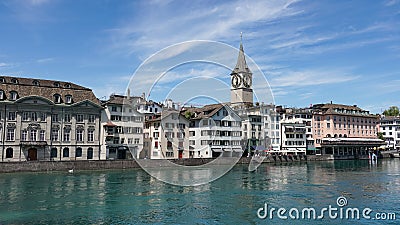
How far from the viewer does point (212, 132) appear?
242ft

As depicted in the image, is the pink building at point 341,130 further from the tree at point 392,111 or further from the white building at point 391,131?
the tree at point 392,111

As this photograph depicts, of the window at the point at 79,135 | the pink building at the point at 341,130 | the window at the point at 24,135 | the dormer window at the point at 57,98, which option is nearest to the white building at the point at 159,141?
the window at the point at 79,135

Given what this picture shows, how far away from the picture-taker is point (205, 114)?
240 ft

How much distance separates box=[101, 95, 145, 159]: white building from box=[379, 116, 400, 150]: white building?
9014 centimetres

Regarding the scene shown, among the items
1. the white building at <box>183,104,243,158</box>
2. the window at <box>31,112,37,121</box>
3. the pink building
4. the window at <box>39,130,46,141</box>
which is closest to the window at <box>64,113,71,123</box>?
the window at <box>39,130,46,141</box>

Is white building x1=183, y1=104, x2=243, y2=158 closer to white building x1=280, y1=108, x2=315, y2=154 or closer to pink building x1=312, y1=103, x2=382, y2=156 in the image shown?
white building x1=280, y1=108, x2=315, y2=154

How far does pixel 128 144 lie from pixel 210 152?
16.3m

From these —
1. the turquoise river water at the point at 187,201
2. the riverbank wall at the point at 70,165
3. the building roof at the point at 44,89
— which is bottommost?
the turquoise river water at the point at 187,201

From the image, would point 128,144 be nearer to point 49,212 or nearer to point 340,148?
point 49,212

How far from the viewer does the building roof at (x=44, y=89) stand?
5675 centimetres

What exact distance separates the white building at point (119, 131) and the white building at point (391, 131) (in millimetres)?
90143

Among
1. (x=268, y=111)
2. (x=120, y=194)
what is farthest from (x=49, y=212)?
(x=268, y=111)

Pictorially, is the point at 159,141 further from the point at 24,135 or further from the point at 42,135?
the point at 24,135

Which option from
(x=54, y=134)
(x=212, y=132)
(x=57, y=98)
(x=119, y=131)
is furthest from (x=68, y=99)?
(x=212, y=132)
